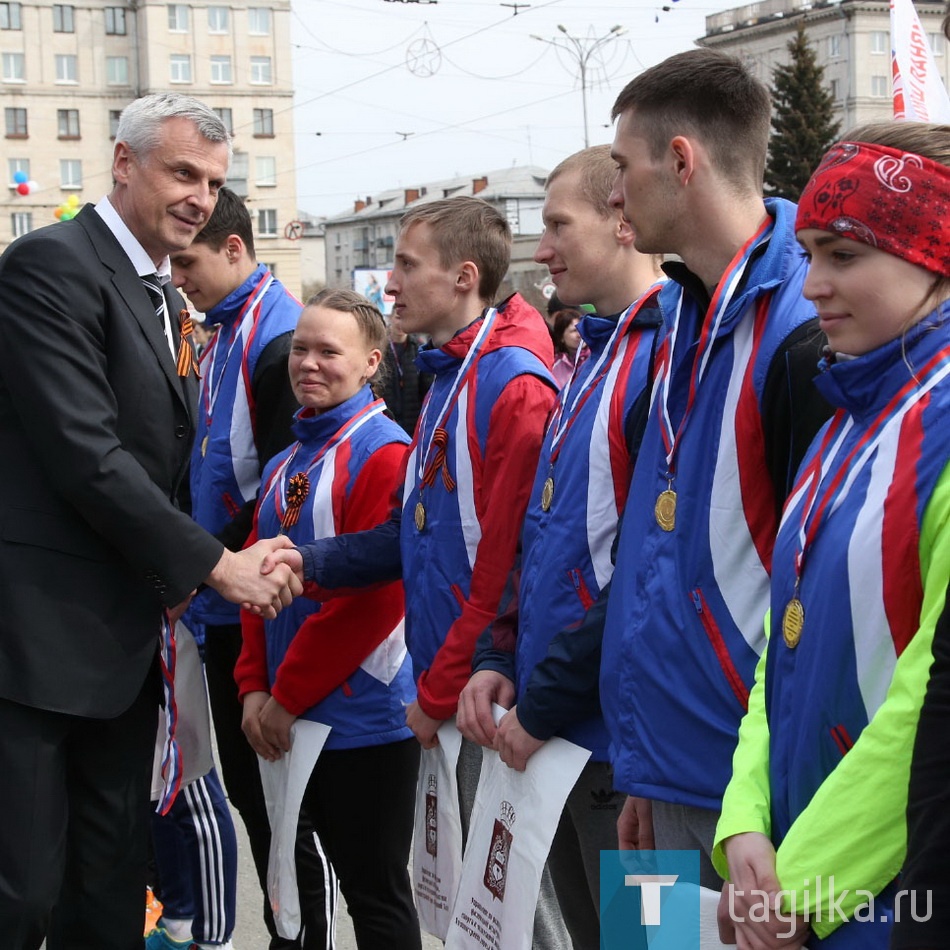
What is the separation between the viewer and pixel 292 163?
230ft

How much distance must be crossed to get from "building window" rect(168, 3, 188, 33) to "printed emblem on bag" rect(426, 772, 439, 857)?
233 ft

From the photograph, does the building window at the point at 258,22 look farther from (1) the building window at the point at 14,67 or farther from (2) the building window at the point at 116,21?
(1) the building window at the point at 14,67

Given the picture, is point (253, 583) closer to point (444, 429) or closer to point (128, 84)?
point (444, 429)

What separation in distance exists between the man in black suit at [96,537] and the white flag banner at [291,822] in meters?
0.36

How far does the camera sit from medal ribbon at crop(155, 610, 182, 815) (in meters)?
3.55

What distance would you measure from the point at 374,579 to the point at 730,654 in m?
1.46

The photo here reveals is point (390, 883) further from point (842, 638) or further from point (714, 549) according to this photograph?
point (842, 638)

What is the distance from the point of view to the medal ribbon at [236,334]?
450 centimetres

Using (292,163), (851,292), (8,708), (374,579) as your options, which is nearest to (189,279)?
(374,579)

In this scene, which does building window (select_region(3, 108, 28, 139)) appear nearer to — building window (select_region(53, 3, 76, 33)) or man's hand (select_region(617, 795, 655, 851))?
building window (select_region(53, 3, 76, 33))

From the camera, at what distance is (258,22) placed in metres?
70.4

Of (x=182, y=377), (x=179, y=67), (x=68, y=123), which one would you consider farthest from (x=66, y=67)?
(x=182, y=377)

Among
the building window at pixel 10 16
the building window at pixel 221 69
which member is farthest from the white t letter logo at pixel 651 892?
the building window at pixel 10 16

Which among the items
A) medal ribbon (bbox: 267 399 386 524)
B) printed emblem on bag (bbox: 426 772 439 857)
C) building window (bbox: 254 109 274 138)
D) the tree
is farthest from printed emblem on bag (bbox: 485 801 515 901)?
building window (bbox: 254 109 274 138)
